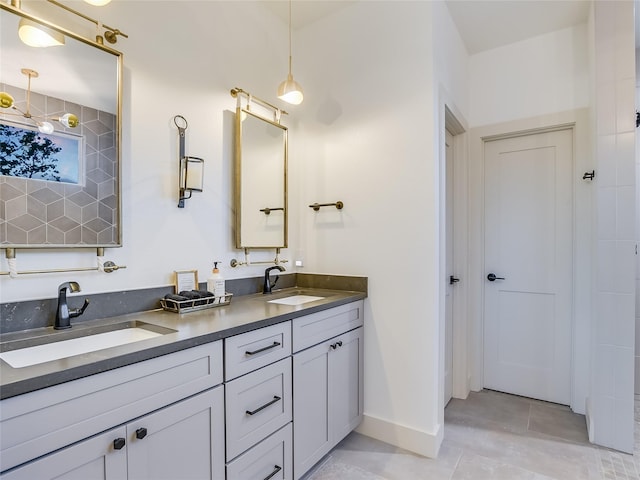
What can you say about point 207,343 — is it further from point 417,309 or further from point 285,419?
point 417,309

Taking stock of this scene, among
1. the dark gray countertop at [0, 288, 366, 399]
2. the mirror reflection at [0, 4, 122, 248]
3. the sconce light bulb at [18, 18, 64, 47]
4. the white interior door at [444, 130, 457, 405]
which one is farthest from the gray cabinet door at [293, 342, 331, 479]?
the sconce light bulb at [18, 18, 64, 47]

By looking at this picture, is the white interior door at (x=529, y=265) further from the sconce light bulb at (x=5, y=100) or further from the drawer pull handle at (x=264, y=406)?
the sconce light bulb at (x=5, y=100)

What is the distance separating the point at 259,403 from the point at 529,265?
2.44 m

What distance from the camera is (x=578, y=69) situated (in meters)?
2.59

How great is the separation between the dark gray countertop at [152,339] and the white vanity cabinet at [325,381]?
0.36ft

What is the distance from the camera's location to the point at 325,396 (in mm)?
1917

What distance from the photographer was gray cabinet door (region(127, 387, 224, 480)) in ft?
3.53

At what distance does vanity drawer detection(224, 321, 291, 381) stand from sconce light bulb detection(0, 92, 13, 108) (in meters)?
1.17

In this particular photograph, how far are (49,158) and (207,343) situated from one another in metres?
0.95

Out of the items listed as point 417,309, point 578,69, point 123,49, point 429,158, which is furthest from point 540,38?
point 123,49

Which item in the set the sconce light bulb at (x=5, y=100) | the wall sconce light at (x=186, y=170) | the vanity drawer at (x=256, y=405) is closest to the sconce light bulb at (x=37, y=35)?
the sconce light bulb at (x=5, y=100)

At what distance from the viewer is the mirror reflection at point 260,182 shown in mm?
2164

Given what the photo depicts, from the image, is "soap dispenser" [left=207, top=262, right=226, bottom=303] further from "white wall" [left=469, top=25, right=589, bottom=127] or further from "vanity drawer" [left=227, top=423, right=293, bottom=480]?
"white wall" [left=469, top=25, right=589, bottom=127]

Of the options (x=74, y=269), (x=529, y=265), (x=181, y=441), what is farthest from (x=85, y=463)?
(x=529, y=265)
